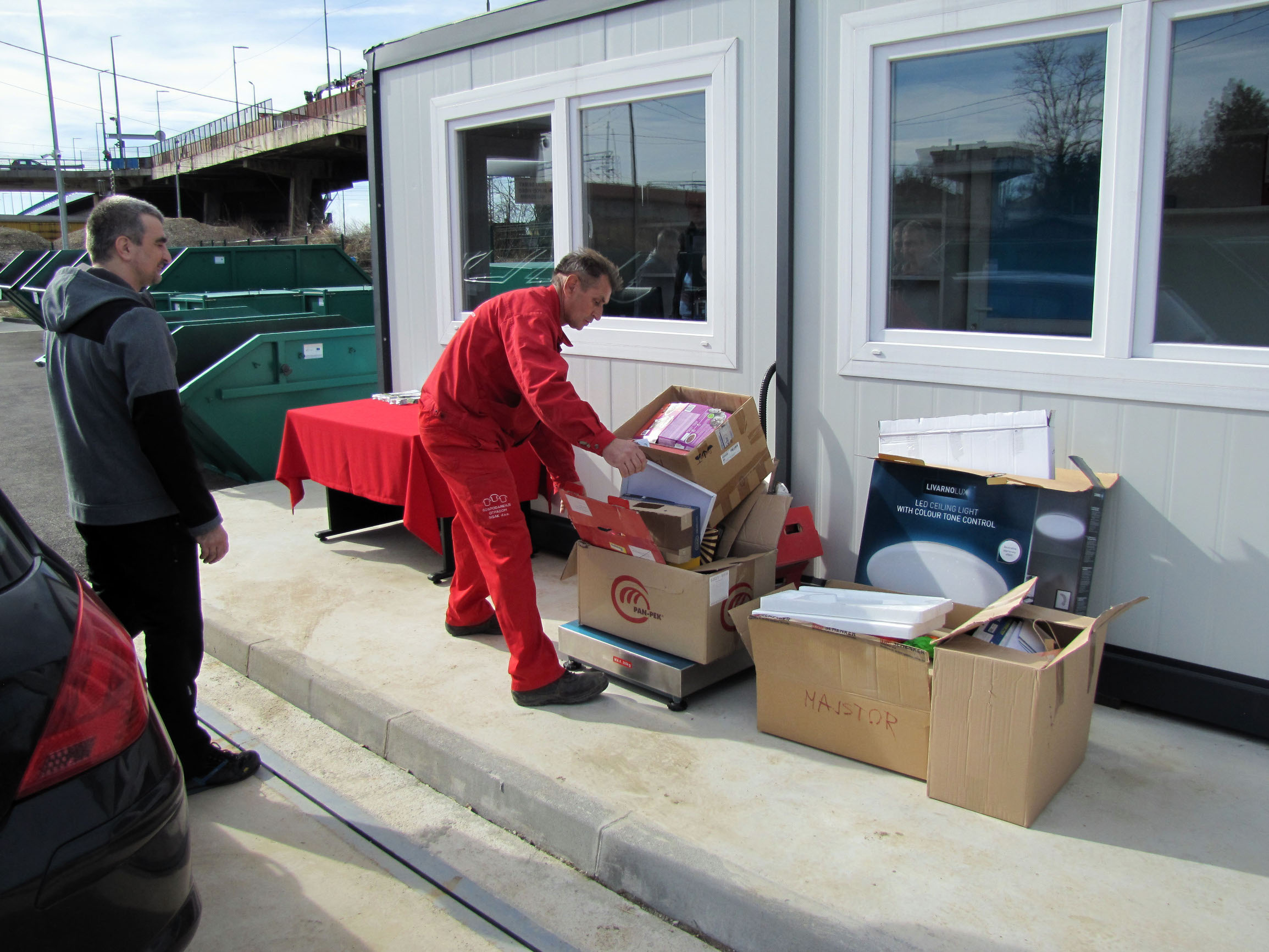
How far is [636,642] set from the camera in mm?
3783

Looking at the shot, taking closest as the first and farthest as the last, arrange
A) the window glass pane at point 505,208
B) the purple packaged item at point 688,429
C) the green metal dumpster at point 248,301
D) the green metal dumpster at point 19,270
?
the purple packaged item at point 688,429
the window glass pane at point 505,208
the green metal dumpster at point 248,301
the green metal dumpster at point 19,270

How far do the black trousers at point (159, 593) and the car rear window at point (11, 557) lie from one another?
1.08 meters

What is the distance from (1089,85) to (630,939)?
314 cm

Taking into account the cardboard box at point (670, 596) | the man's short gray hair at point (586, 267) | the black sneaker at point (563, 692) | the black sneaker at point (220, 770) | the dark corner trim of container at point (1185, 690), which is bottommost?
the black sneaker at point (220, 770)

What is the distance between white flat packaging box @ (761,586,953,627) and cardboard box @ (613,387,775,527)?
0.53 m

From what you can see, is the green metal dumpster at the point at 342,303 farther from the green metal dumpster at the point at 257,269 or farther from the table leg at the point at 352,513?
the table leg at the point at 352,513

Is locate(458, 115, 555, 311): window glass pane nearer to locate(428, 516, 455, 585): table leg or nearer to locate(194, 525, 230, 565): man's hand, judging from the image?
locate(428, 516, 455, 585): table leg

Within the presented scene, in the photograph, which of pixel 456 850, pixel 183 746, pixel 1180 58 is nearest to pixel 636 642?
pixel 456 850

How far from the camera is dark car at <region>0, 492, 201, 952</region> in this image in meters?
1.58

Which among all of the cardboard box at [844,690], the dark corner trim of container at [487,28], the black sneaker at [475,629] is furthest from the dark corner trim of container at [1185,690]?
the dark corner trim of container at [487,28]

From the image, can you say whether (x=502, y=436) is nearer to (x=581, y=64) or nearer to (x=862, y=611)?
(x=862, y=611)

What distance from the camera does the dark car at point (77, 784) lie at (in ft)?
5.20

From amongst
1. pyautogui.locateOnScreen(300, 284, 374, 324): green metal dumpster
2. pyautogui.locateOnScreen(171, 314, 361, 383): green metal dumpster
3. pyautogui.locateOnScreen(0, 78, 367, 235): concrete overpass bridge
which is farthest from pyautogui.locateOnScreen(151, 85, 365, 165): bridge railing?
pyautogui.locateOnScreen(171, 314, 361, 383): green metal dumpster

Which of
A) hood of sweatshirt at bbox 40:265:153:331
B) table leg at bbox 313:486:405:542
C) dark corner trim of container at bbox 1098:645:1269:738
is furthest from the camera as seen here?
table leg at bbox 313:486:405:542
